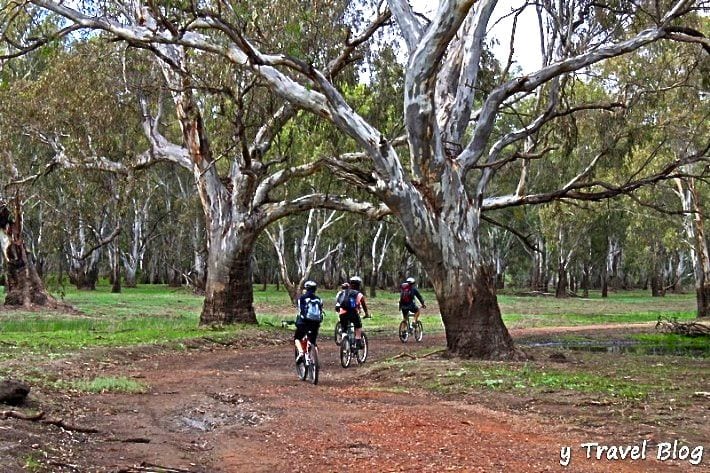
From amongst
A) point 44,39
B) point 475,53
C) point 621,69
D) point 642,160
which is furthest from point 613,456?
point 642,160

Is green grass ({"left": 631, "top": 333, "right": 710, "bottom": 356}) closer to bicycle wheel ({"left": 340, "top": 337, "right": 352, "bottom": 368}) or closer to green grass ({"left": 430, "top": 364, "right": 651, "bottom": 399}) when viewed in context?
green grass ({"left": 430, "top": 364, "right": 651, "bottom": 399})

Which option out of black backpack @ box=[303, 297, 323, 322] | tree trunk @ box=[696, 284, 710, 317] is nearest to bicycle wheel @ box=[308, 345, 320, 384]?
black backpack @ box=[303, 297, 323, 322]

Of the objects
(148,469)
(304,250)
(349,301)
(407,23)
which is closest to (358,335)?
(349,301)

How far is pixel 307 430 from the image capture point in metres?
8.19

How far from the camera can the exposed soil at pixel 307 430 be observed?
6547mm

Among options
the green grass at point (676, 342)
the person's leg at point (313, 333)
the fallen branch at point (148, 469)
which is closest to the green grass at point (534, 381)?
the person's leg at point (313, 333)

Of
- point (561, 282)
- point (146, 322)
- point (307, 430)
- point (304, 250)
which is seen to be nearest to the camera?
point (307, 430)

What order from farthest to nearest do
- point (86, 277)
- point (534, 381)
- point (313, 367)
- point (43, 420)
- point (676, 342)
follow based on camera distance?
point (86, 277) < point (676, 342) < point (313, 367) < point (534, 381) < point (43, 420)

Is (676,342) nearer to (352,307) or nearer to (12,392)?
(352,307)

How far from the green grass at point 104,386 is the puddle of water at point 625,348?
11.2 meters

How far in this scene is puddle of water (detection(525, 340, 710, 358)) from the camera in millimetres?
17797

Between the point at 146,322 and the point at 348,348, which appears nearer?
the point at 348,348

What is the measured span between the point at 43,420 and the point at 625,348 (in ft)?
50.2

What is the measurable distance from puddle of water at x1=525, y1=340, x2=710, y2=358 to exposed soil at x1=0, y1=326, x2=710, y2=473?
7524 mm
